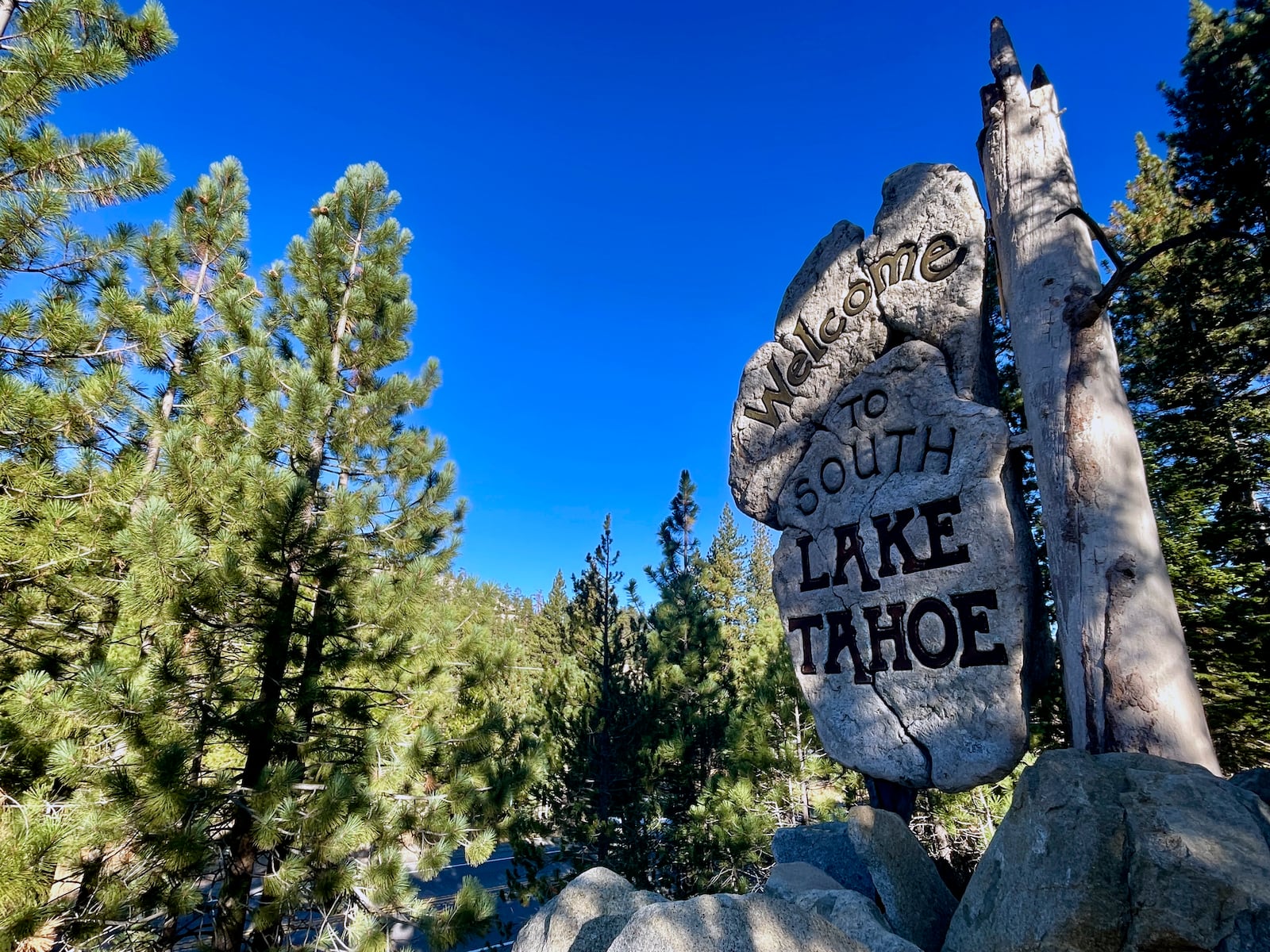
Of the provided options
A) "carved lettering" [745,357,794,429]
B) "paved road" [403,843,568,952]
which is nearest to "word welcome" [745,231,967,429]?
"carved lettering" [745,357,794,429]

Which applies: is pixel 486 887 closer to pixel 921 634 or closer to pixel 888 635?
pixel 888 635

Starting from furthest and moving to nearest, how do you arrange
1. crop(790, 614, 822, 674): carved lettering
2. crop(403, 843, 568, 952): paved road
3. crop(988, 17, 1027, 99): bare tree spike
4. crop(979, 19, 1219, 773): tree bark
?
crop(403, 843, 568, 952): paved road
crop(790, 614, 822, 674): carved lettering
crop(988, 17, 1027, 99): bare tree spike
crop(979, 19, 1219, 773): tree bark

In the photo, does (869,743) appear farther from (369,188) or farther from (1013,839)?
(369,188)

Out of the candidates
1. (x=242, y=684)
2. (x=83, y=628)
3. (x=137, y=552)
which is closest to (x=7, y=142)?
(x=137, y=552)

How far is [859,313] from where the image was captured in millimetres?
3674

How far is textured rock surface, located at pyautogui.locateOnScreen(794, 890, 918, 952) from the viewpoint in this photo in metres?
1.89

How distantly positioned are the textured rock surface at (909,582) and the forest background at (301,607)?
4.35ft

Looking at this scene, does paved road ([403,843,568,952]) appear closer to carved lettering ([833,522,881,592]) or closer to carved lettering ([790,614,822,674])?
carved lettering ([790,614,822,674])

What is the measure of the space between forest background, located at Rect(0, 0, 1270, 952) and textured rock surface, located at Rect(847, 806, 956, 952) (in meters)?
2.80

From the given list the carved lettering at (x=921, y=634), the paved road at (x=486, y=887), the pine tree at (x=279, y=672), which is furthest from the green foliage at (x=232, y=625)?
the paved road at (x=486, y=887)

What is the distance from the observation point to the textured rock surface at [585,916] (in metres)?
2.29

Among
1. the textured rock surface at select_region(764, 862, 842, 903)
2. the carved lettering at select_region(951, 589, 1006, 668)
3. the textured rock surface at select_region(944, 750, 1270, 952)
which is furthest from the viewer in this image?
the carved lettering at select_region(951, 589, 1006, 668)

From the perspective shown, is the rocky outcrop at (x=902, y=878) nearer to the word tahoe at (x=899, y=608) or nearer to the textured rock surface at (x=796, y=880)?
the textured rock surface at (x=796, y=880)

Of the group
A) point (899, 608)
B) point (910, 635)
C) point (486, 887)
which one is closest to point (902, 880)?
point (910, 635)
